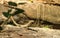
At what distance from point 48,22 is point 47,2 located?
44cm

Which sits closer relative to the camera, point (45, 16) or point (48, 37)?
point (48, 37)

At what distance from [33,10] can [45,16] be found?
295 millimetres

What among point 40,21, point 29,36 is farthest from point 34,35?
point 40,21

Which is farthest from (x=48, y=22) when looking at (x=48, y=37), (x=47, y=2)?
(x=48, y=37)

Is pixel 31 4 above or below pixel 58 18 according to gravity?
above

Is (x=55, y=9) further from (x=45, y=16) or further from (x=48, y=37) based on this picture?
(x=48, y=37)

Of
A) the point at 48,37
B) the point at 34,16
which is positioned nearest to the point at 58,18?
the point at 34,16

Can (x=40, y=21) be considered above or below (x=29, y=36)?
below

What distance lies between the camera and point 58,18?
4590 millimetres

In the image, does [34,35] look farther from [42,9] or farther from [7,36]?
[42,9]

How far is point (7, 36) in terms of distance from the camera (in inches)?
109

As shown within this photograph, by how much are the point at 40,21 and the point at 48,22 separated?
6.8 inches

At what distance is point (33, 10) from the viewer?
185 inches

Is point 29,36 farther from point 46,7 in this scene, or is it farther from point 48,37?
point 46,7
